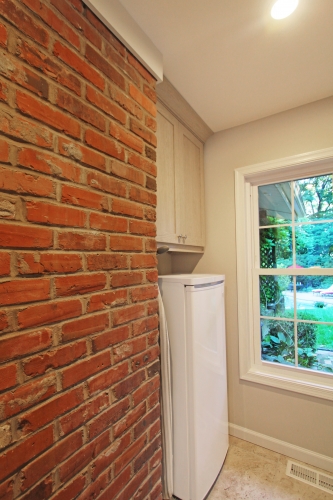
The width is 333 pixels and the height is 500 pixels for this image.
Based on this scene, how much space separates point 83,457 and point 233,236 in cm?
170

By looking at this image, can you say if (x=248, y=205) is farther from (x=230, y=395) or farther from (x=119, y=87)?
(x=230, y=395)

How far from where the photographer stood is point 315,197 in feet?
6.08

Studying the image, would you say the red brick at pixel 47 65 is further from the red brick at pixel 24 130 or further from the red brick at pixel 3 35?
the red brick at pixel 24 130

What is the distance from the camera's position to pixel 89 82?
0.88 m

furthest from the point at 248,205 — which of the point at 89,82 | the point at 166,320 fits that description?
the point at 89,82

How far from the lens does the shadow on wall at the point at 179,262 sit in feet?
7.14

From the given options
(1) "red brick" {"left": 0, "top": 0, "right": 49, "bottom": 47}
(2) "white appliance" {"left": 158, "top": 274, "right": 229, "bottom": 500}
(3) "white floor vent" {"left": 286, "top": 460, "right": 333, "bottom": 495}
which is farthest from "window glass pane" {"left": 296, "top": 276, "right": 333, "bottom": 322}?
(1) "red brick" {"left": 0, "top": 0, "right": 49, "bottom": 47}

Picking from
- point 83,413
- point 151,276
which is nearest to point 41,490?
point 83,413

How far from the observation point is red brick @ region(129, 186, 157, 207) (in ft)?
3.54

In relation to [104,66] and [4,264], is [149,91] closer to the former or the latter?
[104,66]

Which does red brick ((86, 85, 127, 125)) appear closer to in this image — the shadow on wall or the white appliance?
the white appliance

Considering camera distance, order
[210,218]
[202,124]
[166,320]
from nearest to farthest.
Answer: [166,320] → [202,124] → [210,218]

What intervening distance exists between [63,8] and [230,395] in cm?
253

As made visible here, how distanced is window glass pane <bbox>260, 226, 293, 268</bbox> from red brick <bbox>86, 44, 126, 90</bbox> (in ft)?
5.12
